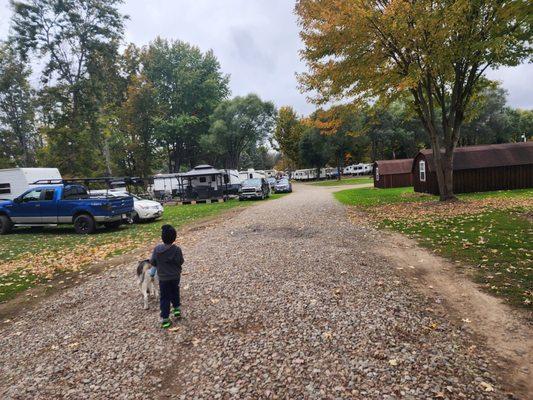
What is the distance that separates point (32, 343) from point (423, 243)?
31.9 feet

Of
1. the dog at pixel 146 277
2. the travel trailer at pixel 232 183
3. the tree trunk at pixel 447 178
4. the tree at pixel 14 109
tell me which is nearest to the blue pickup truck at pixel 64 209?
the dog at pixel 146 277

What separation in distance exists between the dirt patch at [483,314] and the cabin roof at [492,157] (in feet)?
64.1

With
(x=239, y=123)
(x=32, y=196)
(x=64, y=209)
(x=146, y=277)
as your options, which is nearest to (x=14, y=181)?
(x=32, y=196)

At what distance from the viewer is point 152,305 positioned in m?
5.98

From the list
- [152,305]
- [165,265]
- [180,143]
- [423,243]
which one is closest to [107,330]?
[152,305]

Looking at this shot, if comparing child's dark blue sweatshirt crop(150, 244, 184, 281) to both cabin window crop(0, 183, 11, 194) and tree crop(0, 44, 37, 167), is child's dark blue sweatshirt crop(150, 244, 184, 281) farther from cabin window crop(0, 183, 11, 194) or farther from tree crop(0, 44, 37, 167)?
tree crop(0, 44, 37, 167)

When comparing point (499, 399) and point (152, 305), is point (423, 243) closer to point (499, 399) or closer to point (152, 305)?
point (499, 399)

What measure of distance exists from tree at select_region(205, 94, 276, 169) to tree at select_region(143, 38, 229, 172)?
4737 mm

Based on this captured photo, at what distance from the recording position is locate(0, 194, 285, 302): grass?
873 centimetres

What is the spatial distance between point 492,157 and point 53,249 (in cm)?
2870

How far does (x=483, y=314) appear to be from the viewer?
5023mm

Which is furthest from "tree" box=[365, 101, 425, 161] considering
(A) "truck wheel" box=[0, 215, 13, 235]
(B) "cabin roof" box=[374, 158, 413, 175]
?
(A) "truck wheel" box=[0, 215, 13, 235]

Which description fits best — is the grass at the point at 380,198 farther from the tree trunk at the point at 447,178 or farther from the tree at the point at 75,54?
the tree at the point at 75,54

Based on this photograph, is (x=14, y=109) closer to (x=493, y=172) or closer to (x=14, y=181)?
(x=14, y=181)
